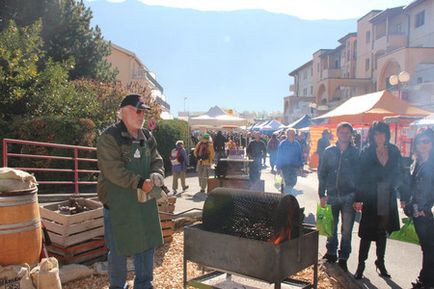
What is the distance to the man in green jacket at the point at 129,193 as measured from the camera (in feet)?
13.3

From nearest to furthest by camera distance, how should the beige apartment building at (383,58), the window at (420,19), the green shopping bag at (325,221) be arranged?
the green shopping bag at (325,221)
the beige apartment building at (383,58)
the window at (420,19)

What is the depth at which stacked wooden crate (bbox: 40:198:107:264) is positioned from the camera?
5.53 metres

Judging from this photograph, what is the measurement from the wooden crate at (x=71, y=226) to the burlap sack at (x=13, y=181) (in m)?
1.21

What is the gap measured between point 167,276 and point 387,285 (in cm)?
263

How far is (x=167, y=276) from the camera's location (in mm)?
5492

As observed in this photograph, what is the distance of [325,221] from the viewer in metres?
6.21

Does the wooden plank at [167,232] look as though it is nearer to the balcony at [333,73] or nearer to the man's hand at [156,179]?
the man's hand at [156,179]

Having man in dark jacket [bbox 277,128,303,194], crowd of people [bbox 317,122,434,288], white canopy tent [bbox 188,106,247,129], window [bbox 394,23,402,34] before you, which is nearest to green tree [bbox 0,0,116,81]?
white canopy tent [bbox 188,106,247,129]

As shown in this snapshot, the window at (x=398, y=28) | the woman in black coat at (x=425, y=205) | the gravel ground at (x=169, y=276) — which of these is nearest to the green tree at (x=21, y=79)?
the gravel ground at (x=169, y=276)

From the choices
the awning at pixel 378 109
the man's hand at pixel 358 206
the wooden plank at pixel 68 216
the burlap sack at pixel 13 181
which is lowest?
the wooden plank at pixel 68 216

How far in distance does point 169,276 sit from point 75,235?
4.17ft

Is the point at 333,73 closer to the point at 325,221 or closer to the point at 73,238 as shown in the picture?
the point at 325,221

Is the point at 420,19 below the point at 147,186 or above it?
above

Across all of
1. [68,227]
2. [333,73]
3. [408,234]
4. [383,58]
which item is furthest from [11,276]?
[333,73]
